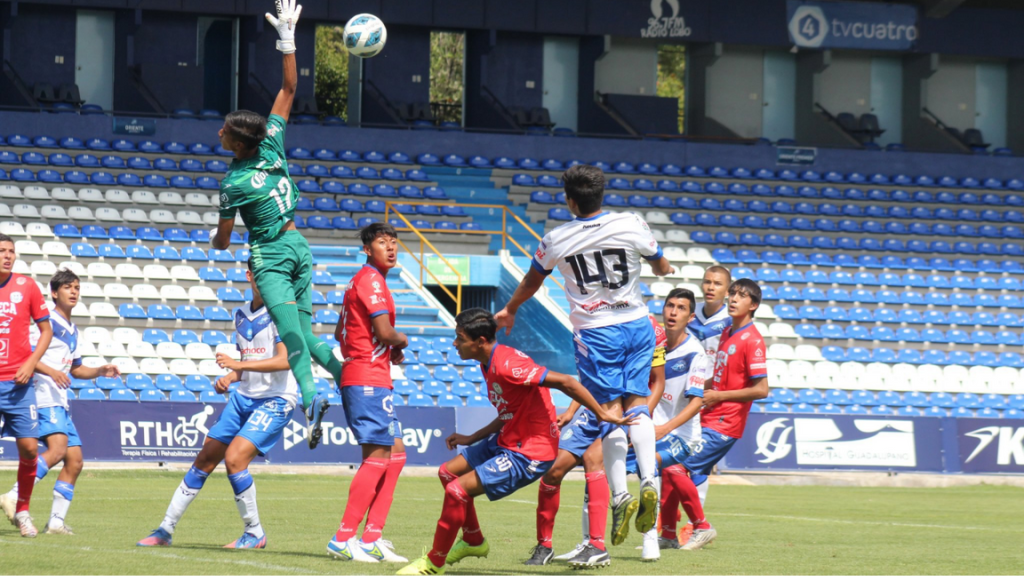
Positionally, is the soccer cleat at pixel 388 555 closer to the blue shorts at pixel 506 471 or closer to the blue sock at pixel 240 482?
the blue shorts at pixel 506 471

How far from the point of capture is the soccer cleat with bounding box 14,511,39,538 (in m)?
8.22

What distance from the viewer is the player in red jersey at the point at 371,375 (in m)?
7.42

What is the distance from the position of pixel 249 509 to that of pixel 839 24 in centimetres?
2634

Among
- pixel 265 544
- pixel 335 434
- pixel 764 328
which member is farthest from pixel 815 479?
pixel 265 544

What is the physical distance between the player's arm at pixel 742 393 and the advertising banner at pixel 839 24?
23.8 metres

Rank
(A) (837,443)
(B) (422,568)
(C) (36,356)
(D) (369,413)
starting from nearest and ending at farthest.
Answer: (B) (422,568) → (D) (369,413) → (C) (36,356) → (A) (837,443)

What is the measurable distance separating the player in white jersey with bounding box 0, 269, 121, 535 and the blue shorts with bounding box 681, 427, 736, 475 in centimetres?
455

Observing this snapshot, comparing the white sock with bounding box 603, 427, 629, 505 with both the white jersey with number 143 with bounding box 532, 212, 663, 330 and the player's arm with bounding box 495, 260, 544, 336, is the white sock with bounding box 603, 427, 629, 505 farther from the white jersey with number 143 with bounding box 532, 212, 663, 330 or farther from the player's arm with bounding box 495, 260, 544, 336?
the player's arm with bounding box 495, 260, 544, 336

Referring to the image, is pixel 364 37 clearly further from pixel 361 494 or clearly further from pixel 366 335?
pixel 361 494

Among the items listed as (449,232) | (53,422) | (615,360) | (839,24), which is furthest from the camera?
(839,24)

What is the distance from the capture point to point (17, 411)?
8.56 m

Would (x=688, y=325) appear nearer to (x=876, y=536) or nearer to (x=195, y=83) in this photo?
(x=876, y=536)

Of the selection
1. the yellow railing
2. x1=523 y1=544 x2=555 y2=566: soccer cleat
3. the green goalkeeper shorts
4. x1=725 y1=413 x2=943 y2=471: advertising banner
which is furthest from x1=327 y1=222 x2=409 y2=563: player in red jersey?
the yellow railing

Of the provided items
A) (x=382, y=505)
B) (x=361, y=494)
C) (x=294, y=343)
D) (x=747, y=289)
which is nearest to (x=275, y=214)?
(x=294, y=343)
